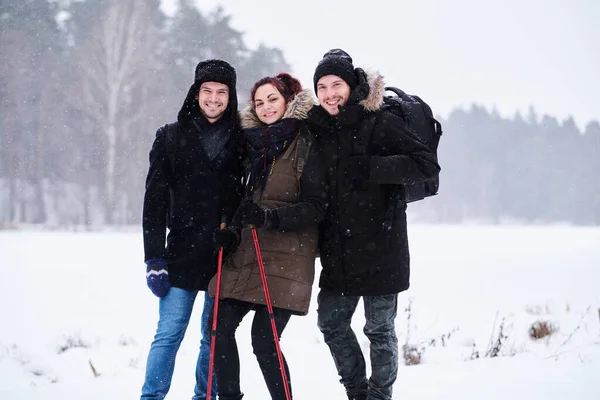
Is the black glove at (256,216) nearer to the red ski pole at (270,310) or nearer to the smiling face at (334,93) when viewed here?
the red ski pole at (270,310)

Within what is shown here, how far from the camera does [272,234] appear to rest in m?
3.01

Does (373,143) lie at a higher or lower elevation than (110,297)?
higher

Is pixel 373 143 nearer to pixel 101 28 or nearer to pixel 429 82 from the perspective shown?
pixel 101 28

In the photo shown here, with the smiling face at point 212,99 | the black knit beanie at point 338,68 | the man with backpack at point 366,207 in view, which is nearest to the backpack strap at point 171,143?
the smiling face at point 212,99

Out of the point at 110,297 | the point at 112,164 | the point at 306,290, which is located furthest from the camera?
the point at 112,164

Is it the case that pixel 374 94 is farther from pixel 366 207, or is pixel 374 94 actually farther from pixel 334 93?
pixel 366 207

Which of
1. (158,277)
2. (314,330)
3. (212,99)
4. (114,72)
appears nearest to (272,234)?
(158,277)

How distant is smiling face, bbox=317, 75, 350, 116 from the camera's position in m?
3.24

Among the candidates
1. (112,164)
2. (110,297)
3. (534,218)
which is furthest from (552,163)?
(110,297)

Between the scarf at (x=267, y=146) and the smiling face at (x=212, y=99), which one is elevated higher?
the smiling face at (x=212, y=99)

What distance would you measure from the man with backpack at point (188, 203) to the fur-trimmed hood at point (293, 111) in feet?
0.39

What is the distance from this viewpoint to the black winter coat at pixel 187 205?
3.22 meters

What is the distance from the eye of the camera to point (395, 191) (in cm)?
320

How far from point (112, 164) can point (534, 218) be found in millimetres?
45583
